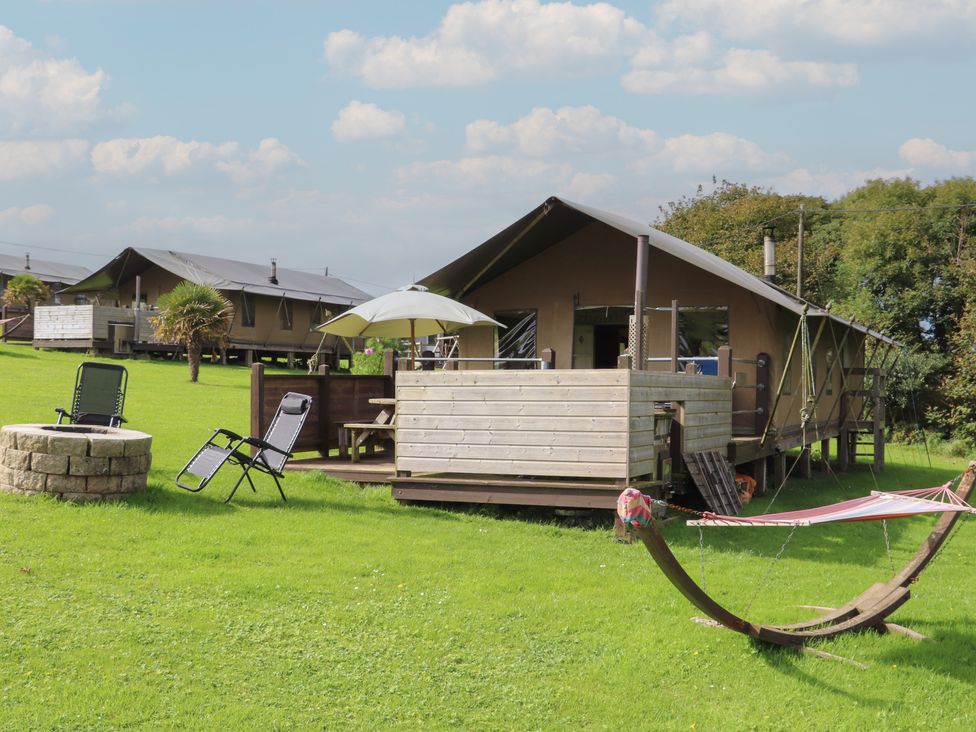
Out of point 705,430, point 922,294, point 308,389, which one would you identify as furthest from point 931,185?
point 308,389

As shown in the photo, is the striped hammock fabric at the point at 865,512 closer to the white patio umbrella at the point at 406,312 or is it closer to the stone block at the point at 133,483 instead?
the stone block at the point at 133,483

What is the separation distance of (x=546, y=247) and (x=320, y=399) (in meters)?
4.75

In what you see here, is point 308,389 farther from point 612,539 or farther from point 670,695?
point 670,695

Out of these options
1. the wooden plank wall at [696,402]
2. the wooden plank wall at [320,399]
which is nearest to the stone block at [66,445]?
the wooden plank wall at [320,399]

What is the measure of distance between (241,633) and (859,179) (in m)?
34.0

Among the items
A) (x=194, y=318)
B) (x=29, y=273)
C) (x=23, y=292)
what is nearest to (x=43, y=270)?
(x=29, y=273)

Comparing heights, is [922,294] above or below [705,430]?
above

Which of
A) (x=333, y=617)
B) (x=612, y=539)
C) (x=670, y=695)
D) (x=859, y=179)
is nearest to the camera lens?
(x=670, y=695)

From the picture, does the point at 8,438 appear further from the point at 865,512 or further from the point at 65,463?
the point at 865,512

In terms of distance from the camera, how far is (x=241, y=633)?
16.6 feet

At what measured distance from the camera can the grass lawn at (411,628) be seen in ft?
14.4

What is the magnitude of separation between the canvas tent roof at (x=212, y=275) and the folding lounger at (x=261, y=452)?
19.0 m

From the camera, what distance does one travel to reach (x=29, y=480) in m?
7.55

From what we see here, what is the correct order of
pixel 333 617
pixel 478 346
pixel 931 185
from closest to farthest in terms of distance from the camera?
pixel 333 617, pixel 478 346, pixel 931 185
